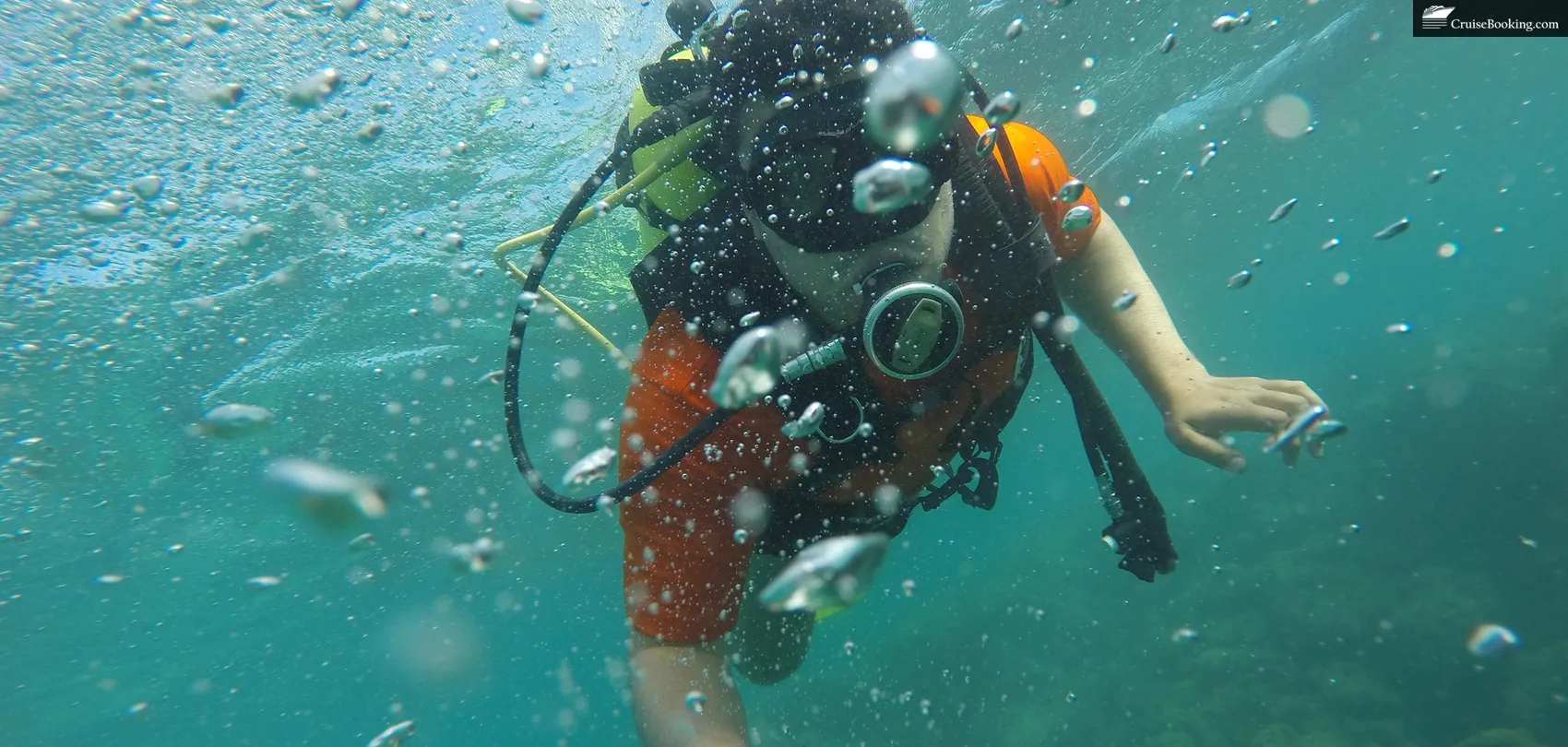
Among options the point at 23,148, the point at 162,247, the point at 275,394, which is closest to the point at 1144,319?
the point at 23,148

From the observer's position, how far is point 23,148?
7.80 meters

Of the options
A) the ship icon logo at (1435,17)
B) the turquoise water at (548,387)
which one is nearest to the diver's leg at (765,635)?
the turquoise water at (548,387)

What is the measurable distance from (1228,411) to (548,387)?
19.6 meters

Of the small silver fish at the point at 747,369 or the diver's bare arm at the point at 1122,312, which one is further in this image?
the diver's bare arm at the point at 1122,312

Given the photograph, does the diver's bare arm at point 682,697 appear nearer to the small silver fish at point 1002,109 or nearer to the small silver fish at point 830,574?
the small silver fish at point 830,574

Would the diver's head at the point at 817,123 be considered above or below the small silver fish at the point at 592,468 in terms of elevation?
above

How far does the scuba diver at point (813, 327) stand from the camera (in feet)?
→ 6.56

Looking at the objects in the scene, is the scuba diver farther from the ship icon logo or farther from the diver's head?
the ship icon logo

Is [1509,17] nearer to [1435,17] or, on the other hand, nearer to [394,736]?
[1435,17]

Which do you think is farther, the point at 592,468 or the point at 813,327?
the point at 592,468

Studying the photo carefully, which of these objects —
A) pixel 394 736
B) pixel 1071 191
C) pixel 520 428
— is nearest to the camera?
pixel 520 428

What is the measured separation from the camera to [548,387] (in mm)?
19844

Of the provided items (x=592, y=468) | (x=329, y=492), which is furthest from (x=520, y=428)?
(x=329, y=492)

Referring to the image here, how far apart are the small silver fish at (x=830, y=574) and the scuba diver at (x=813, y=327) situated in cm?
48
